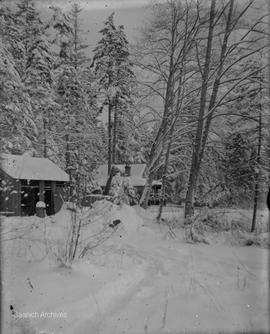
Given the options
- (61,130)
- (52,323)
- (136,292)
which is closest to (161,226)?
(136,292)

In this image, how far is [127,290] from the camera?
4.35 m

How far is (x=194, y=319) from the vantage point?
3.51 m

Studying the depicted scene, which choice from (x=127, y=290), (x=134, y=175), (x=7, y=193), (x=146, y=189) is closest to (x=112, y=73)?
(x=146, y=189)

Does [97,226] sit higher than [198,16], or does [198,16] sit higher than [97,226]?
[198,16]

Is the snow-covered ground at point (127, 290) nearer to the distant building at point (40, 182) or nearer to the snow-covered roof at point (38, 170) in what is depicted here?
the snow-covered roof at point (38, 170)

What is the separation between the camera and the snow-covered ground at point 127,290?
3.32m

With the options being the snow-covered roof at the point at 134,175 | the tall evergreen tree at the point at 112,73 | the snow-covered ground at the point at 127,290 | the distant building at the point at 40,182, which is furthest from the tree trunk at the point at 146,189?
the snow-covered roof at the point at 134,175

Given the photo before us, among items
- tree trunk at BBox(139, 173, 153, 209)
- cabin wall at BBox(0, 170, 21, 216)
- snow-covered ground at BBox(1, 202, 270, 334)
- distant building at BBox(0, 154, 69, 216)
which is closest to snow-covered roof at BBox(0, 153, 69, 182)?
distant building at BBox(0, 154, 69, 216)

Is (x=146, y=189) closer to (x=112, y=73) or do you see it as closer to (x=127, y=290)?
(x=127, y=290)

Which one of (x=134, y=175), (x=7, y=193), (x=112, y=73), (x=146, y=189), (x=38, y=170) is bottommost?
(x=134, y=175)

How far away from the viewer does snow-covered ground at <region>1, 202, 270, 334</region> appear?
10.9ft

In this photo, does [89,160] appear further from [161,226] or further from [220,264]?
[220,264]

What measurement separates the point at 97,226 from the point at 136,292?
3.15 metres

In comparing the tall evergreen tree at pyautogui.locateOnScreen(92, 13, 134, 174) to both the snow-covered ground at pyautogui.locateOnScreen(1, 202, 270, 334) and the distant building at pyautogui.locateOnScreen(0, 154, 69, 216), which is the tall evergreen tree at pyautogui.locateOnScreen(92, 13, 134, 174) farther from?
the snow-covered ground at pyautogui.locateOnScreen(1, 202, 270, 334)
